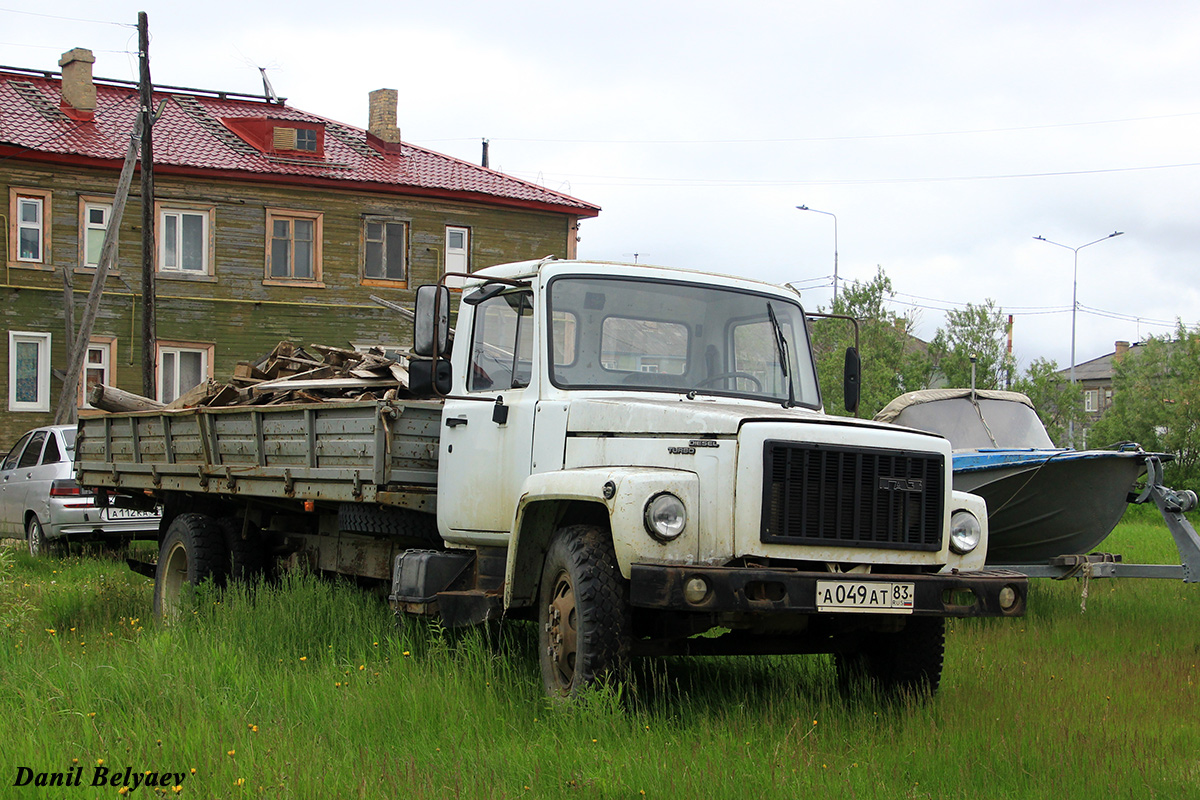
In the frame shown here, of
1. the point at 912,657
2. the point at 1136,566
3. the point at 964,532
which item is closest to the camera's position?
the point at 964,532

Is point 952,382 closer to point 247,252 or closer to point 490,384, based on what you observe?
point 247,252

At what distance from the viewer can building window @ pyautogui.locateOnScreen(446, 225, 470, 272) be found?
30.4m

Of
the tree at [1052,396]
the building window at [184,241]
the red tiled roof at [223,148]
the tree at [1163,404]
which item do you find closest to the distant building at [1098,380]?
the tree at [1163,404]

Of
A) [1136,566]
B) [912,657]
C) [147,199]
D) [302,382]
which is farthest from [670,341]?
[147,199]

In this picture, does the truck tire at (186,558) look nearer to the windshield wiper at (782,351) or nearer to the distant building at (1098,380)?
the windshield wiper at (782,351)

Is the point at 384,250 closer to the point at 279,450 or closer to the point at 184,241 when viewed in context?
the point at 184,241

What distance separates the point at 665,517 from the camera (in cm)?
561

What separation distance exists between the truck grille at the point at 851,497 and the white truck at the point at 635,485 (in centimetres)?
1

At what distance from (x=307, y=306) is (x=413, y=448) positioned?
74.7ft

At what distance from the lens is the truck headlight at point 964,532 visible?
20.4 feet

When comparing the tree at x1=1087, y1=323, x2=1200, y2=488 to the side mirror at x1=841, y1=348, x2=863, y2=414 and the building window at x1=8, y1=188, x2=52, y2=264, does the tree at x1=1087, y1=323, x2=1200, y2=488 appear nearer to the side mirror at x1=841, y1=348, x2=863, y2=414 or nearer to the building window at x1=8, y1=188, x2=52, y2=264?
the building window at x1=8, y1=188, x2=52, y2=264

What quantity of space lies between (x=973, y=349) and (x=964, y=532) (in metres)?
31.4

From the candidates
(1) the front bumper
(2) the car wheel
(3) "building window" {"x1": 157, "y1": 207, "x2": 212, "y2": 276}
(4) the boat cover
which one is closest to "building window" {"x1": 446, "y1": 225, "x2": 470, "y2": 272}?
(3) "building window" {"x1": 157, "y1": 207, "x2": 212, "y2": 276}

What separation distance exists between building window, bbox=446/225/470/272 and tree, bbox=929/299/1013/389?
14656mm
